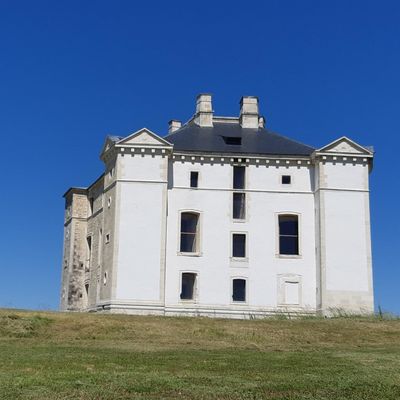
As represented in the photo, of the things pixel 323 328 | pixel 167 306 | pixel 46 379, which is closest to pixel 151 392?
pixel 46 379

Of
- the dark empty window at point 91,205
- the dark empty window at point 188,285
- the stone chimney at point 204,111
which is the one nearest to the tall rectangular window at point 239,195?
the dark empty window at point 188,285

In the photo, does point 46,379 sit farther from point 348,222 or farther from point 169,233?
point 348,222

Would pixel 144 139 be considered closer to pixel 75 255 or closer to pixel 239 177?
pixel 239 177

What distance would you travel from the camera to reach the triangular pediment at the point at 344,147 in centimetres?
4091

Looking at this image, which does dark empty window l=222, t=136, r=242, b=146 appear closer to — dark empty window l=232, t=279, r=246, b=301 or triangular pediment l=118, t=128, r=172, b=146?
triangular pediment l=118, t=128, r=172, b=146

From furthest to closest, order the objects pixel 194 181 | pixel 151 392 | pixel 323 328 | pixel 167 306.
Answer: pixel 194 181, pixel 167 306, pixel 323 328, pixel 151 392

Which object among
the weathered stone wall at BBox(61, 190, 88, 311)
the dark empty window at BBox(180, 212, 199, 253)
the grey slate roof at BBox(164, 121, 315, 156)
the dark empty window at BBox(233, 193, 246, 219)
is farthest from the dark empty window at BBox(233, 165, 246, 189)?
the weathered stone wall at BBox(61, 190, 88, 311)

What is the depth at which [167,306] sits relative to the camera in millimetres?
39125

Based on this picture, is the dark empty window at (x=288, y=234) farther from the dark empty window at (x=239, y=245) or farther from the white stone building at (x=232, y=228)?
the dark empty window at (x=239, y=245)

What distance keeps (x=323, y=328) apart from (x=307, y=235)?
492 inches

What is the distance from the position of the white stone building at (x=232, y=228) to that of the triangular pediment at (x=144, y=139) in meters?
0.06

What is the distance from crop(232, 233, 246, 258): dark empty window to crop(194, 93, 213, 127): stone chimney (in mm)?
9256

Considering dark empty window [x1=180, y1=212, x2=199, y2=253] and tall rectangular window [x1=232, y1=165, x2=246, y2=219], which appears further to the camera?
tall rectangular window [x1=232, y1=165, x2=246, y2=219]

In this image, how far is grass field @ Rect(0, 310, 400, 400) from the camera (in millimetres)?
14031
